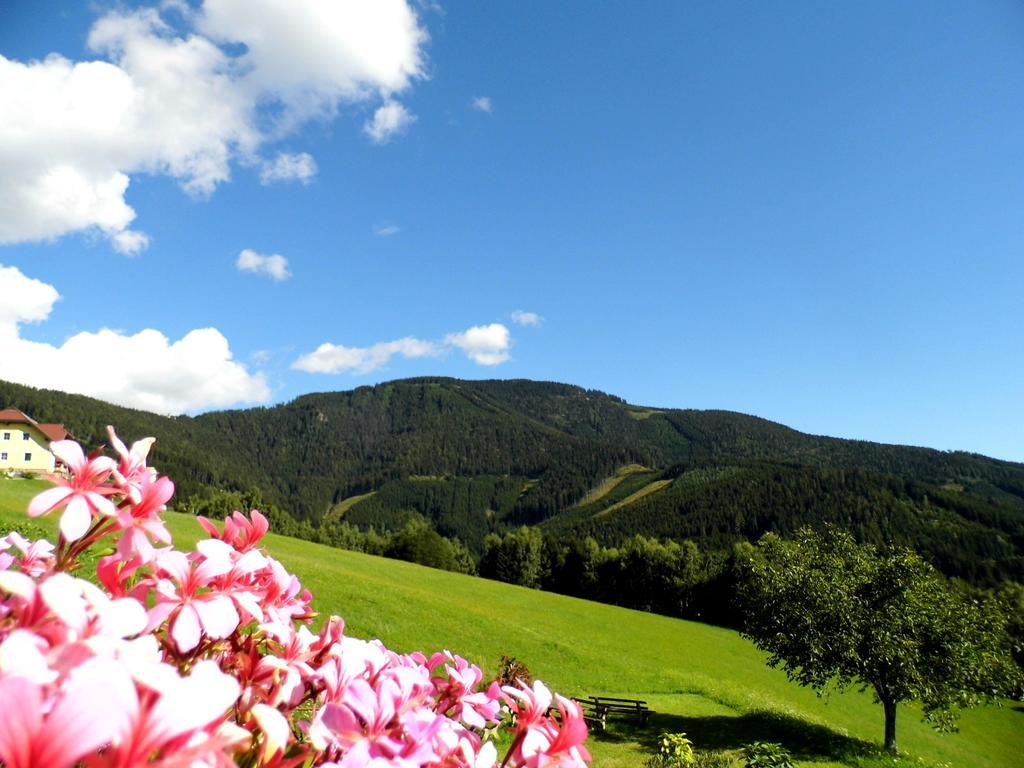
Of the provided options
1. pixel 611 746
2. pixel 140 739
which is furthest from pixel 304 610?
pixel 611 746

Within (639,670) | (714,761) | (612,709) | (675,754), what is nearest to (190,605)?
(675,754)

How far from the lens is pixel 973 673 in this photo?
64.3 feet

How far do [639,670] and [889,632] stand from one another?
1331cm

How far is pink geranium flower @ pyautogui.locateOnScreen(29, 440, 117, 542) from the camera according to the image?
116 centimetres

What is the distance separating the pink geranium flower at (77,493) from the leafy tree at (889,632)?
22.9 m

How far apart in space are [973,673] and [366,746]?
2582cm

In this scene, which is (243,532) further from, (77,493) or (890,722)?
(890,722)

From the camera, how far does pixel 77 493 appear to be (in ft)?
4.14

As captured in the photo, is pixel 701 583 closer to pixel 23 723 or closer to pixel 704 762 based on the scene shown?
pixel 704 762

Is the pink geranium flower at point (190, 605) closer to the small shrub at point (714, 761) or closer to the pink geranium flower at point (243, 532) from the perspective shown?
the pink geranium flower at point (243, 532)

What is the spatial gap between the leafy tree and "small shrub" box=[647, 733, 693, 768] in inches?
370

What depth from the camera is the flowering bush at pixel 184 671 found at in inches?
25.3

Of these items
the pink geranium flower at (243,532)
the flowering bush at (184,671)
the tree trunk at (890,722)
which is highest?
the pink geranium flower at (243,532)

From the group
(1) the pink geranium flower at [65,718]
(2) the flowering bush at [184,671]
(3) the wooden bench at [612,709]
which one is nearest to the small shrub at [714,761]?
(3) the wooden bench at [612,709]
